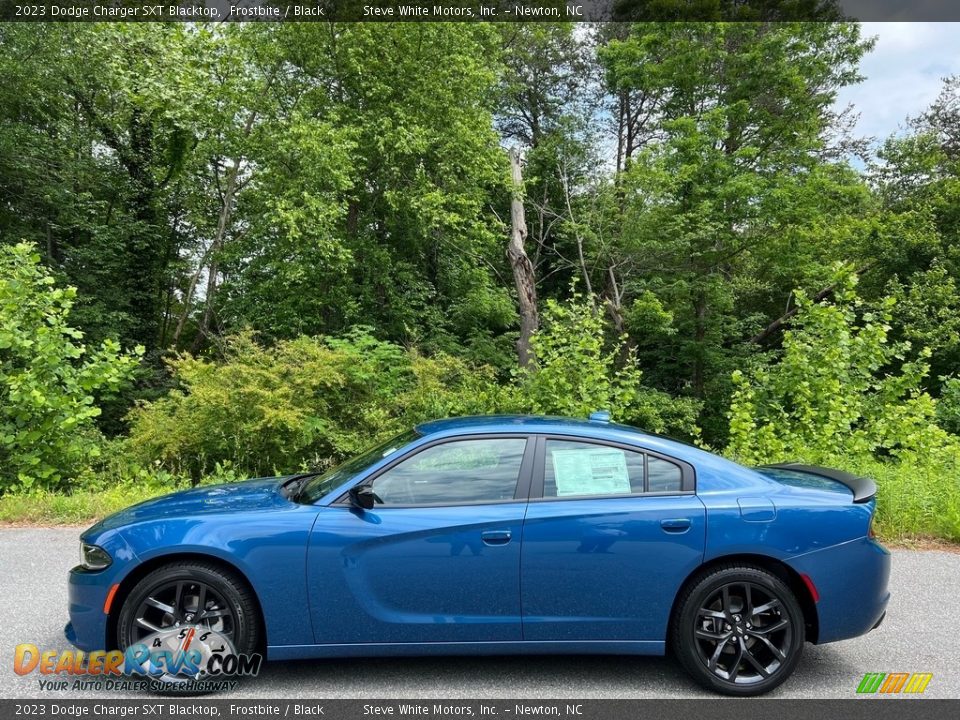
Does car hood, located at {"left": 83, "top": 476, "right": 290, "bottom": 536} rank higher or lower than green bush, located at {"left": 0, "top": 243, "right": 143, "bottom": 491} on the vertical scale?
lower

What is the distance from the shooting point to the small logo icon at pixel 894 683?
140 inches

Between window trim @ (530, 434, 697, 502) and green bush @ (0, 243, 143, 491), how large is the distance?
260 inches

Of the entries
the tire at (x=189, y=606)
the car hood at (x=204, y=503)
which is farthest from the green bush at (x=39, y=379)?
the tire at (x=189, y=606)

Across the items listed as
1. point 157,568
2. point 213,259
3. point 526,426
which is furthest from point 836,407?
point 213,259

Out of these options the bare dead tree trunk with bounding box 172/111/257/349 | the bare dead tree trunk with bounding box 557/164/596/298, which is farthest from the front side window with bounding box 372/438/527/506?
the bare dead tree trunk with bounding box 172/111/257/349

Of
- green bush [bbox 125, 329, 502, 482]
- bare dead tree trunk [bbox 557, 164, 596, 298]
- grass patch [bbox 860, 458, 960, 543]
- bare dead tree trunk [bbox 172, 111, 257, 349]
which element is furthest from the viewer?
bare dead tree trunk [bbox 557, 164, 596, 298]

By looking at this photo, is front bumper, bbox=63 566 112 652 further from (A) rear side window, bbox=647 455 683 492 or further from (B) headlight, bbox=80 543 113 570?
(A) rear side window, bbox=647 455 683 492

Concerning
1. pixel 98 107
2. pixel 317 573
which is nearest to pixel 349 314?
pixel 98 107

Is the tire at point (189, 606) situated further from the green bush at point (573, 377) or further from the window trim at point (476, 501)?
the green bush at point (573, 377)

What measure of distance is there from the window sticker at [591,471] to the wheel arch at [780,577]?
57 cm

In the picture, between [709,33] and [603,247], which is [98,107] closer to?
[603,247]

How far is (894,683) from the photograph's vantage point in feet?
11.9

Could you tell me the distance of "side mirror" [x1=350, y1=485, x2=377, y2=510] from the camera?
353 centimetres
